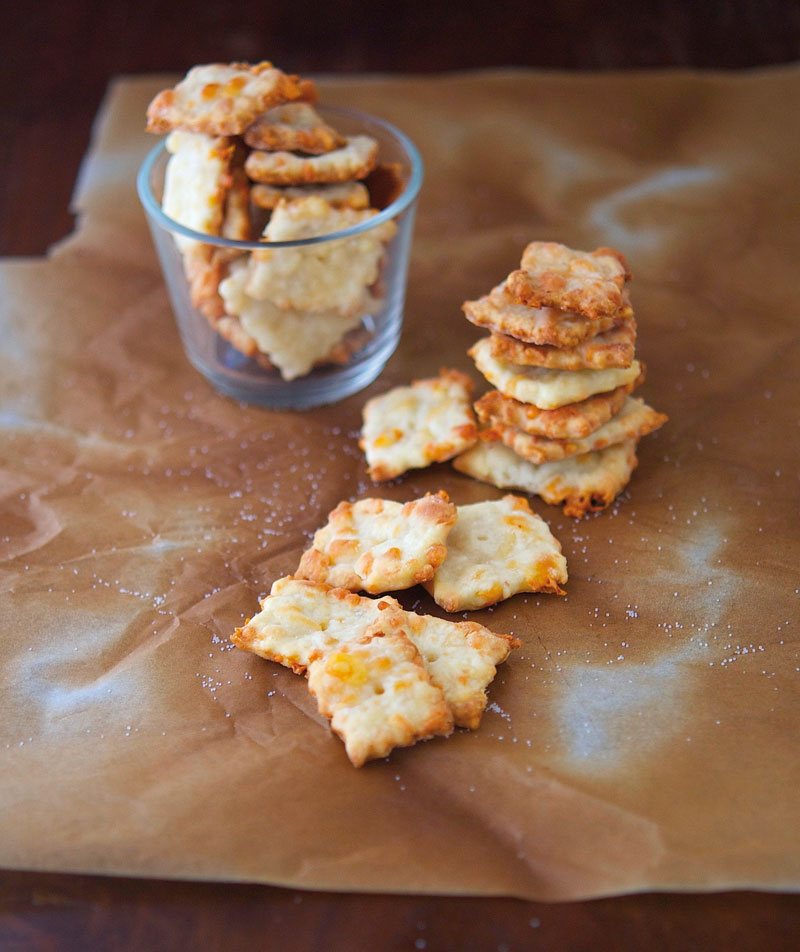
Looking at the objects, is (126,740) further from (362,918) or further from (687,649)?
(687,649)

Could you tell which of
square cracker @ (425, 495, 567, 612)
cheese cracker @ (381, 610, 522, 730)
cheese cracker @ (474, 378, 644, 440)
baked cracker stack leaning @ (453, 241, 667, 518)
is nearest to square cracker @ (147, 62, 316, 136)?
baked cracker stack leaning @ (453, 241, 667, 518)

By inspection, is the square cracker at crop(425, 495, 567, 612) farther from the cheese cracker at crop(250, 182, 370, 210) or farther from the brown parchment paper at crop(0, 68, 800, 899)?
the cheese cracker at crop(250, 182, 370, 210)

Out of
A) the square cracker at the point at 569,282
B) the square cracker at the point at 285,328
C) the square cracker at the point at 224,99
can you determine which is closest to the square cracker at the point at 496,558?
the square cracker at the point at 569,282

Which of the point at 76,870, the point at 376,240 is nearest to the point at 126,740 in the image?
the point at 76,870

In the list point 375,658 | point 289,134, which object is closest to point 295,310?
point 289,134

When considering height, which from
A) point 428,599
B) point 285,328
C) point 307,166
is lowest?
point 428,599

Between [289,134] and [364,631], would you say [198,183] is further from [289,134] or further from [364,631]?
[364,631]

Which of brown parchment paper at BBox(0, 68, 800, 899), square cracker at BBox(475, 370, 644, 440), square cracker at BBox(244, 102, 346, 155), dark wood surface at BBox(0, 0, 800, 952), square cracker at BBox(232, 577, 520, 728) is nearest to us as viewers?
brown parchment paper at BBox(0, 68, 800, 899)
